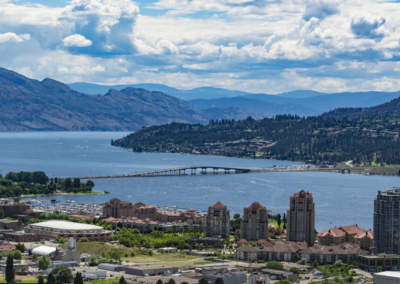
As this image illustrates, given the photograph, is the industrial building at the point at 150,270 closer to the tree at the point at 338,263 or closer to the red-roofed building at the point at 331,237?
the tree at the point at 338,263

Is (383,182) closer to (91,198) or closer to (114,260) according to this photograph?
(91,198)

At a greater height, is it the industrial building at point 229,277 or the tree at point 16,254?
the tree at point 16,254

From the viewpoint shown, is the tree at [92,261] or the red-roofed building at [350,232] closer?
the tree at [92,261]

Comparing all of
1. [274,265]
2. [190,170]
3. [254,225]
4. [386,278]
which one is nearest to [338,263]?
[274,265]

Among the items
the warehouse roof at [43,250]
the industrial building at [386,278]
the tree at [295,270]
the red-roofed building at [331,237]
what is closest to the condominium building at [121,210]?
the warehouse roof at [43,250]

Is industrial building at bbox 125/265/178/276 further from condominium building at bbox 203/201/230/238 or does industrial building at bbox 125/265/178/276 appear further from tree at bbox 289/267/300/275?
condominium building at bbox 203/201/230/238
